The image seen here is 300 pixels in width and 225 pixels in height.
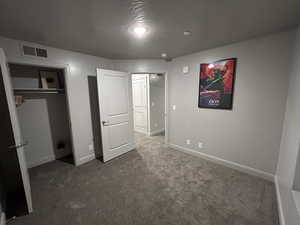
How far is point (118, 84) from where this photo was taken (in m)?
2.94

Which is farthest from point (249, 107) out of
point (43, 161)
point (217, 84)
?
point (43, 161)

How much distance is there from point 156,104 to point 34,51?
343cm

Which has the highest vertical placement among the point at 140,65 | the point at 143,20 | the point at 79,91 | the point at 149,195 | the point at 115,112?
the point at 143,20

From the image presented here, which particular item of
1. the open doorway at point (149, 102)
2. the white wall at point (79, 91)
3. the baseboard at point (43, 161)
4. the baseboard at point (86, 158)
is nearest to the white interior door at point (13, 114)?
the white wall at point (79, 91)

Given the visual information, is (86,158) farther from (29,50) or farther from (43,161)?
(29,50)

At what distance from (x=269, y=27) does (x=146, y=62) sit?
7.43 ft

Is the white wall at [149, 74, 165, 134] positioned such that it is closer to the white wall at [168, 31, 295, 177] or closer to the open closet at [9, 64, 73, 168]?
the white wall at [168, 31, 295, 177]

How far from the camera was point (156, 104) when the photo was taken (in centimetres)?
470

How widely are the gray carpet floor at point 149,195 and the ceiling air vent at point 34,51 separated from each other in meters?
2.13

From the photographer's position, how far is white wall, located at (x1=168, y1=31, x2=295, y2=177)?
1.92 metres

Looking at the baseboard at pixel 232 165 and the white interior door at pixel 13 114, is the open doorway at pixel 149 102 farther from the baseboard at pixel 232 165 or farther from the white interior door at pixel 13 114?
the white interior door at pixel 13 114

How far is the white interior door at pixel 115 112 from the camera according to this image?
2.70m

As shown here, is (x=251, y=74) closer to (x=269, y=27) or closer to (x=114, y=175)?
(x=269, y=27)

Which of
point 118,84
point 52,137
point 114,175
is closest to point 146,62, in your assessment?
point 118,84
